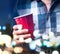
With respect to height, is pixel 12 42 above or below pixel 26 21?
below

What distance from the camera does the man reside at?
1.89m

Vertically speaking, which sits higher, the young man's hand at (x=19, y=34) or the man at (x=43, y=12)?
the man at (x=43, y=12)

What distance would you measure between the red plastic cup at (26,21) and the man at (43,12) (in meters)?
0.03

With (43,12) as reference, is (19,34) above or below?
below

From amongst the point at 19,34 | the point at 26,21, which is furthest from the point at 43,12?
the point at 19,34

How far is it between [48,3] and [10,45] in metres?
0.45

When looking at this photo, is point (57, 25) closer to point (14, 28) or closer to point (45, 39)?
point (45, 39)

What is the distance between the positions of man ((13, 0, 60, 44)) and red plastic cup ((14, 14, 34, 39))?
0.03 meters

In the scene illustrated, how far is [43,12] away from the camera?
190 cm

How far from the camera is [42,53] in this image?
6.28 feet

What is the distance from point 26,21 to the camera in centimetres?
192

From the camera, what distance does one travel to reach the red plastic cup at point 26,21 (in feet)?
6.26

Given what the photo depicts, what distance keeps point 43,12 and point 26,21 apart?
0.50ft

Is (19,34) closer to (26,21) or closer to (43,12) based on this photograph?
(26,21)
